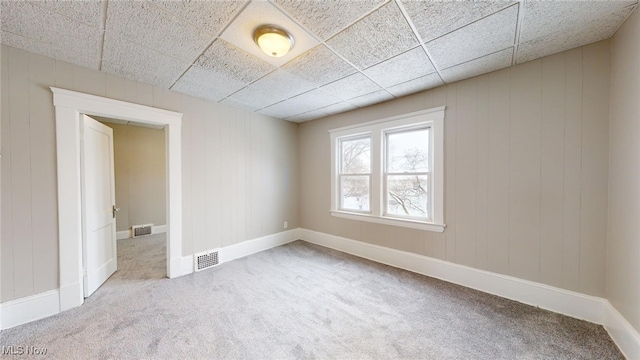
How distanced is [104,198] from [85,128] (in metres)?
0.96

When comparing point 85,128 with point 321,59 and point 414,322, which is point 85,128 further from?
point 414,322

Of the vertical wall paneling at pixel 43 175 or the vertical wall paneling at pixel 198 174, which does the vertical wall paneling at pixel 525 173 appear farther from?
the vertical wall paneling at pixel 43 175

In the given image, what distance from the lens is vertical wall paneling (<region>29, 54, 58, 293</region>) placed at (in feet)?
6.89

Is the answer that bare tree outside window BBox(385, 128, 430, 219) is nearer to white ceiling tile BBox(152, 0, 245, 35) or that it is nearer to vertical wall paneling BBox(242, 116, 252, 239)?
vertical wall paneling BBox(242, 116, 252, 239)

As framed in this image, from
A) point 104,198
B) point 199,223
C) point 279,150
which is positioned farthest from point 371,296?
point 104,198

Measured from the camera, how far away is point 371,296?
2.47 meters

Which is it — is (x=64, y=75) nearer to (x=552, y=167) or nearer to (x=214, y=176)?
(x=214, y=176)

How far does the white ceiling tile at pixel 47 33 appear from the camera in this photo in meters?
1.58

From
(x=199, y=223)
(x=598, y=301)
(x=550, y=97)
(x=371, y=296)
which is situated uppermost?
(x=550, y=97)

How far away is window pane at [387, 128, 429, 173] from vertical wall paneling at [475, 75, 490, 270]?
62cm

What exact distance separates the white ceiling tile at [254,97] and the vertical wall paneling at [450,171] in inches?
91.4

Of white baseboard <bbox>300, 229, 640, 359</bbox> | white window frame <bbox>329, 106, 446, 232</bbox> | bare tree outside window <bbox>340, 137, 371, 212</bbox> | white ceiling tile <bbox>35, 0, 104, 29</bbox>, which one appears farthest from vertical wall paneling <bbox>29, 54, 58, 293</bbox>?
white baseboard <bbox>300, 229, 640, 359</bbox>

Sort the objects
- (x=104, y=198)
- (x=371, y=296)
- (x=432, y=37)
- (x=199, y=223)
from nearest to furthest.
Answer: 1. (x=432, y=37)
2. (x=371, y=296)
3. (x=104, y=198)
4. (x=199, y=223)

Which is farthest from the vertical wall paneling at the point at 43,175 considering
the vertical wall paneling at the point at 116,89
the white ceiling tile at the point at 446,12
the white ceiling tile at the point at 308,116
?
the white ceiling tile at the point at 446,12
